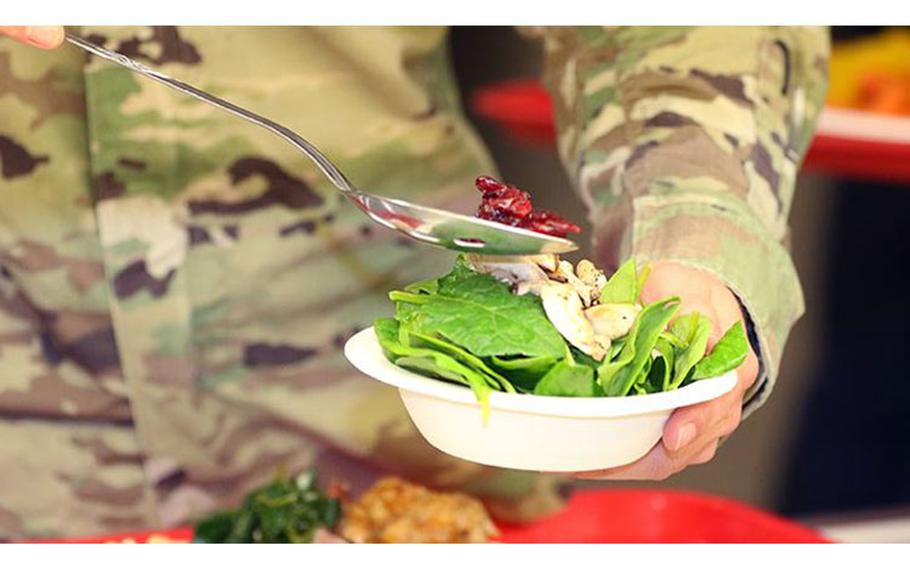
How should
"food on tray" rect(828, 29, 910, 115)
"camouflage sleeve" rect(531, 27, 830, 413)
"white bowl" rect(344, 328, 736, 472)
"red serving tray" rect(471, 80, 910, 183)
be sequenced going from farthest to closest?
"food on tray" rect(828, 29, 910, 115), "red serving tray" rect(471, 80, 910, 183), "camouflage sleeve" rect(531, 27, 830, 413), "white bowl" rect(344, 328, 736, 472)

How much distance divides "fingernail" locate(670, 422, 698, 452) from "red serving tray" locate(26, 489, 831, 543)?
0.43m

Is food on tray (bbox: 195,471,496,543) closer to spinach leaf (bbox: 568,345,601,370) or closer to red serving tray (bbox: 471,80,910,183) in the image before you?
spinach leaf (bbox: 568,345,601,370)

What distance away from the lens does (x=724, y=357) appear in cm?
78

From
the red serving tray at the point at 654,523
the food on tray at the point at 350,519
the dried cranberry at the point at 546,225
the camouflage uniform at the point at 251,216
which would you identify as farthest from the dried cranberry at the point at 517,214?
the red serving tray at the point at 654,523

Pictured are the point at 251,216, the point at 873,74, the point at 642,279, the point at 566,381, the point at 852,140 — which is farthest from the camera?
the point at 873,74

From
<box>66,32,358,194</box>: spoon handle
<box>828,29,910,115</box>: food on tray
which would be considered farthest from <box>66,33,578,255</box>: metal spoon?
<box>828,29,910,115</box>: food on tray

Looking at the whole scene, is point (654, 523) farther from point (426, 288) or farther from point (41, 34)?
point (41, 34)

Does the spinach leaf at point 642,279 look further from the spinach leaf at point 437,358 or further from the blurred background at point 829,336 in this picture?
the blurred background at point 829,336

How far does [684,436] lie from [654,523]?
0.49 m

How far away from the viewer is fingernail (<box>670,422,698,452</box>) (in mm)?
793

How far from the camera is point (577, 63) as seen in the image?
3.83 feet

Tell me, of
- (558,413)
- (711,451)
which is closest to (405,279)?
(711,451)

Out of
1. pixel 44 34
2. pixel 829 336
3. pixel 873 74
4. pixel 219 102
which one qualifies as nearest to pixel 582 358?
pixel 219 102

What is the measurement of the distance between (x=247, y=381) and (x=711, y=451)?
536mm
